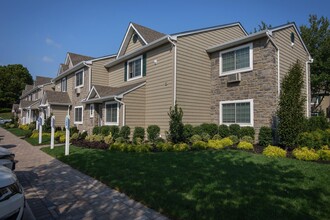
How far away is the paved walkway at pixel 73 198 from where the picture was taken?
4.20 meters

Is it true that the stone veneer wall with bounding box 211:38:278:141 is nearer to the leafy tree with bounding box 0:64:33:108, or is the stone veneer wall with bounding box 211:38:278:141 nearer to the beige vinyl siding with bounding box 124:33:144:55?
the beige vinyl siding with bounding box 124:33:144:55

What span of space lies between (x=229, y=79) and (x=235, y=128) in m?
3.10

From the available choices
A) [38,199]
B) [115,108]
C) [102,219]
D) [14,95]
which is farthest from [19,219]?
[14,95]

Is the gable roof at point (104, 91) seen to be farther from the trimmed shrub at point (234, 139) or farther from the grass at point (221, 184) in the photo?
the grass at point (221, 184)

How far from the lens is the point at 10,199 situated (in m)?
3.21

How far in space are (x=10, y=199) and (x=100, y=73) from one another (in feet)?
59.3

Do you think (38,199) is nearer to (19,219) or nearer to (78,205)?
Result: (78,205)

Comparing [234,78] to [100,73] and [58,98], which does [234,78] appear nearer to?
[100,73]

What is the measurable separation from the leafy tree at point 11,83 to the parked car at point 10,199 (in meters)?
68.4

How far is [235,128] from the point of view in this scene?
42.5 feet

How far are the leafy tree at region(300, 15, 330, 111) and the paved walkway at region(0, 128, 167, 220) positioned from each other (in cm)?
2647

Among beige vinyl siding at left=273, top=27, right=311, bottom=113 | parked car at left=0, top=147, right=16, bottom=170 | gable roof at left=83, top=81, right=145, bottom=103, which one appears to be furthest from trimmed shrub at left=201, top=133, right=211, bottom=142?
parked car at left=0, top=147, right=16, bottom=170

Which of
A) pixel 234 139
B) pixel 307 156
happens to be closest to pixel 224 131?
pixel 234 139

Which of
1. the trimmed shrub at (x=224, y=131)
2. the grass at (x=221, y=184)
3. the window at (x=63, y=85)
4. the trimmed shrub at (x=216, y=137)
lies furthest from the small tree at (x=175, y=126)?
the window at (x=63, y=85)
